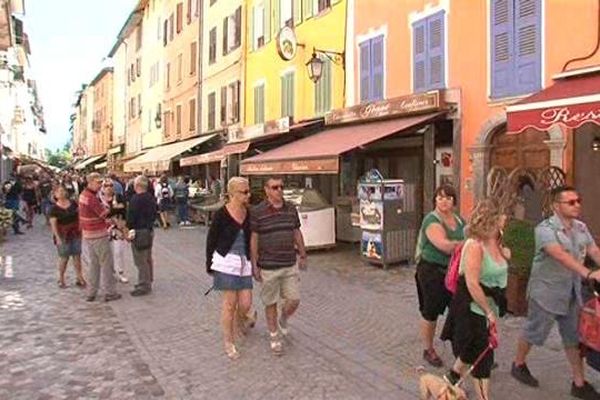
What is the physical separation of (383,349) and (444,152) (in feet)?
24.8

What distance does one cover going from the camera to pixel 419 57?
13703mm

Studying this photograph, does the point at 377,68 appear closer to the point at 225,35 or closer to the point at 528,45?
the point at 528,45

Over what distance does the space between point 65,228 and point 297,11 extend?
11.1 m

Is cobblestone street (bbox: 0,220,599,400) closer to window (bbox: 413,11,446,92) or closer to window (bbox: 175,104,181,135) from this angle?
window (bbox: 413,11,446,92)

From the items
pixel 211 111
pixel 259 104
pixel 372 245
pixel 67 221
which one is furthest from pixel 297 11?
pixel 67 221

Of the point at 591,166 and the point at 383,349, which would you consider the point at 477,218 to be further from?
the point at 591,166

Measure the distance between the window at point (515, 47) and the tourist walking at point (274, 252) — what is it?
19.9 feet

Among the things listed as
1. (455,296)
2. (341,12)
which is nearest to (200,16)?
(341,12)

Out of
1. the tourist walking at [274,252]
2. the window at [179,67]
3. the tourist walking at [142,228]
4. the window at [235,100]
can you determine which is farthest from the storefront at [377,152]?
the window at [179,67]

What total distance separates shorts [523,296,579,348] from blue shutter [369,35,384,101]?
10.0 metres

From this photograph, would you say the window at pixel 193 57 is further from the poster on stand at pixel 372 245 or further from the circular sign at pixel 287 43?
the poster on stand at pixel 372 245

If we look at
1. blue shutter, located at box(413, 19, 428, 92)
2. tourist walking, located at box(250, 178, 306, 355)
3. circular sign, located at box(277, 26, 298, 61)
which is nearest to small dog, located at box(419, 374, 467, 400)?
tourist walking, located at box(250, 178, 306, 355)

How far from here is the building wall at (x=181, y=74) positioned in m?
30.5

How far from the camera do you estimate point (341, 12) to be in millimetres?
16719
